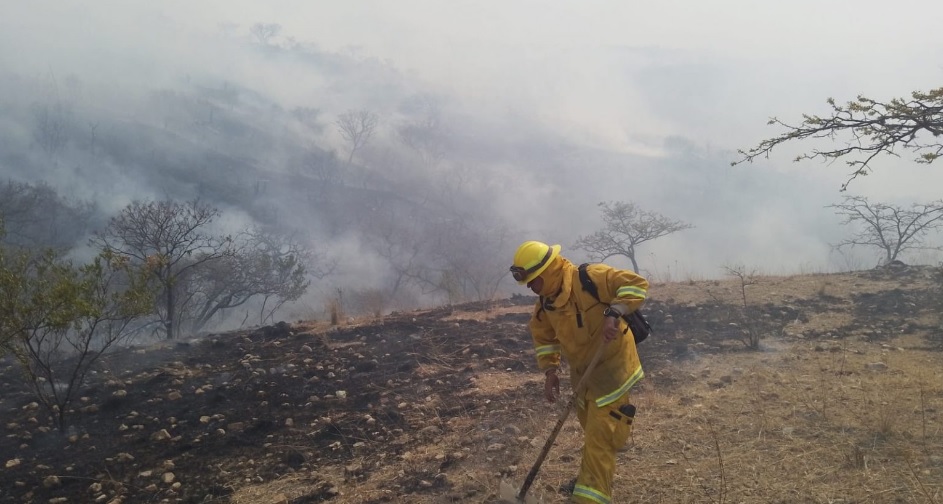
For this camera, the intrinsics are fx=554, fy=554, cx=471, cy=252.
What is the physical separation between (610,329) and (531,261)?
60 centimetres

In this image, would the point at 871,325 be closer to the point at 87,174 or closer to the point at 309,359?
the point at 309,359

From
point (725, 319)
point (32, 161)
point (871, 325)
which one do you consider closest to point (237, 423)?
point (725, 319)

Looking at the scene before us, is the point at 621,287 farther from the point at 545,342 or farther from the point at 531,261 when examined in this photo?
the point at 545,342

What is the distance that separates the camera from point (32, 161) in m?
38.3

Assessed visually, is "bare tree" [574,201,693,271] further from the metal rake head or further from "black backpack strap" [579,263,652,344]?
the metal rake head

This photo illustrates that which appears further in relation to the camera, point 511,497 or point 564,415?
point 511,497

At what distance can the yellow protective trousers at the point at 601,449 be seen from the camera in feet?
9.93

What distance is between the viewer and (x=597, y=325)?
3.39 meters

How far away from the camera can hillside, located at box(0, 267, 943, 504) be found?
380 centimetres

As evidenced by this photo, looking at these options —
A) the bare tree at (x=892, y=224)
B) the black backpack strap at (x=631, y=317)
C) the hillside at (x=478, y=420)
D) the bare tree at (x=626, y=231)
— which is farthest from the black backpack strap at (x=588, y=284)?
the bare tree at (x=626, y=231)

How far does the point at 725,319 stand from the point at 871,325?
1.80 meters

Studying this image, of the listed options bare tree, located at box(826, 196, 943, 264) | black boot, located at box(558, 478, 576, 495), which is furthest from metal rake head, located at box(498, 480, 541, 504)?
bare tree, located at box(826, 196, 943, 264)

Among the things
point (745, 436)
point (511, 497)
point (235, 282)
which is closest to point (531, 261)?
point (511, 497)

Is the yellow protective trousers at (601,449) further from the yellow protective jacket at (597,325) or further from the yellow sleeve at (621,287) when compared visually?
the yellow sleeve at (621,287)
